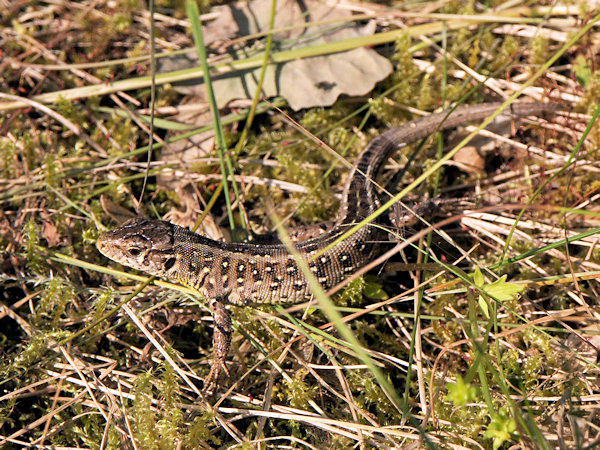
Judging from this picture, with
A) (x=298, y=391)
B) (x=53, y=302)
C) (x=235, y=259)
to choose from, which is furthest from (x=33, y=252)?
(x=298, y=391)

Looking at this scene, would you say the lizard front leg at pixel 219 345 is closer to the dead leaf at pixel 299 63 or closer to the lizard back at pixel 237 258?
the lizard back at pixel 237 258

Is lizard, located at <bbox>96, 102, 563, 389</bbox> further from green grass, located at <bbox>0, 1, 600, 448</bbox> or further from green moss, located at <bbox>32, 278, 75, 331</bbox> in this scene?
green moss, located at <bbox>32, 278, 75, 331</bbox>

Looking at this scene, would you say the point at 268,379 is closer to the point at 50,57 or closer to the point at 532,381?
the point at 532,381

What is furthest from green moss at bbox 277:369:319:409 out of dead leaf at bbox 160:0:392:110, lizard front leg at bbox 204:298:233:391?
dead leaf at bbox 160:0:392:110

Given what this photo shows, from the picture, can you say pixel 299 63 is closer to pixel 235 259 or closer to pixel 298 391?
pixel 235 259

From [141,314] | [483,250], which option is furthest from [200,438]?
[483,250]

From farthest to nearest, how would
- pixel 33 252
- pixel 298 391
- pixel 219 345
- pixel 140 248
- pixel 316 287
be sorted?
pixel 33 252
pixel 140 248
pixel 219 345
pixel 298 391
pixel 316 287

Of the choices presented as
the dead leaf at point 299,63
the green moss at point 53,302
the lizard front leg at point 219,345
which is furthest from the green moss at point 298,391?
the dead leaf at point 299,63
